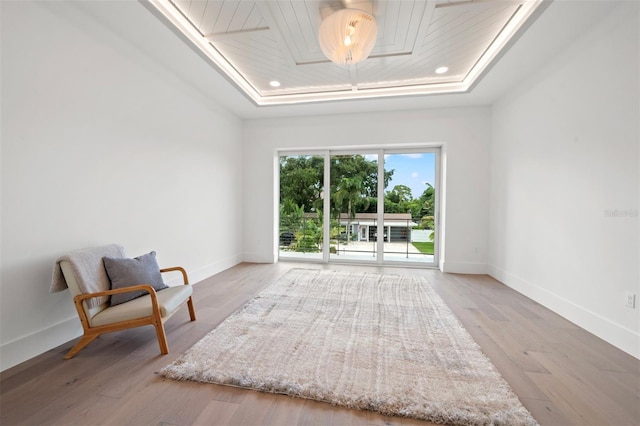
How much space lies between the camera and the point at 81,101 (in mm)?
2217

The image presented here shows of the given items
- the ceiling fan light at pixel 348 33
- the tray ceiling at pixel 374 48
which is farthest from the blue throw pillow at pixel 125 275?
the ceiling fan light at pixel 348 33

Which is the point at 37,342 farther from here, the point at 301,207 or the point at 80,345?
the point at 301,207

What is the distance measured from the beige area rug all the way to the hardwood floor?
0.08 meters

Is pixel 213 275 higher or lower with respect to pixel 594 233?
lower

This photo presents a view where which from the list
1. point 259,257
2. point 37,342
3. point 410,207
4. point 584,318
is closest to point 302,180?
point 259,257

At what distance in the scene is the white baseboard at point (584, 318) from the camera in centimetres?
200

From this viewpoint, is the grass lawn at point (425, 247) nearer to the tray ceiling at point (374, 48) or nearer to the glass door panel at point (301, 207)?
the glass door panel at point (301, 207)

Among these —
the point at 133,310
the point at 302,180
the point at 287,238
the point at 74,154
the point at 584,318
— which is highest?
the point at 302,180

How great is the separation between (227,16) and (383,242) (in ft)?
13.2

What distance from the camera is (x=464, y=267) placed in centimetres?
430

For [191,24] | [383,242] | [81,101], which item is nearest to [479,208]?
[383,242]

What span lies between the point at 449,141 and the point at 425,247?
1.93 m

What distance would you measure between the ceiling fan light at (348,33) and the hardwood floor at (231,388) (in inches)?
108

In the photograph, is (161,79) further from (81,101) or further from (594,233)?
(594,233)
